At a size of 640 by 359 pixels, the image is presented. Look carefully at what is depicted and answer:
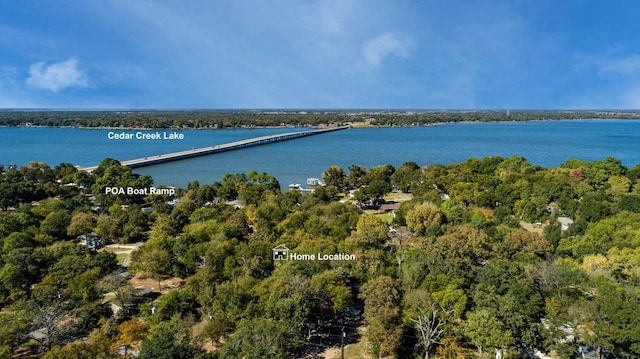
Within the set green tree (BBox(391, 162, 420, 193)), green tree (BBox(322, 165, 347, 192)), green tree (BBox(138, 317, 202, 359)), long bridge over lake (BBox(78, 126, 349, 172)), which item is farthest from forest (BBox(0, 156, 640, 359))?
long bridge over lake (BBox(78, 126, 349, 172))

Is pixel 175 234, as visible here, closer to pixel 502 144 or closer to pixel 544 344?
pixel 544 344

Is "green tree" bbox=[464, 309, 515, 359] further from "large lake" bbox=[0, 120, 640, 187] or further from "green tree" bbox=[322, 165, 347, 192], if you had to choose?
"large lake" bbox=[0, 120, 640, 187]

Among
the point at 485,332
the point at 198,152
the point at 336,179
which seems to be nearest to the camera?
the point at 485,332

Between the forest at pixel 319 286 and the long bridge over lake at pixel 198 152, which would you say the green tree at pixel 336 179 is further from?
the long bridge over lake at pixel 198 152

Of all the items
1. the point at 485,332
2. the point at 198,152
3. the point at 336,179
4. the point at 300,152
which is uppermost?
the point at 336,179

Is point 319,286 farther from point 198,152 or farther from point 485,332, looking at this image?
point 198,152

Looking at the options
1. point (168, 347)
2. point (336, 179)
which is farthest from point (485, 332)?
point (336, 179)

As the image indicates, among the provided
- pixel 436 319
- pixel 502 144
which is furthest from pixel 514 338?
pixel 502 144

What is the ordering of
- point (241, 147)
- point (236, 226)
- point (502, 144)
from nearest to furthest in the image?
point (236, 226), point (241, 147), point (502, 144)

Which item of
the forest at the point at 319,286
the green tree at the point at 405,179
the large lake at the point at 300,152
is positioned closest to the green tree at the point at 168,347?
the forest at the point at 319,286
